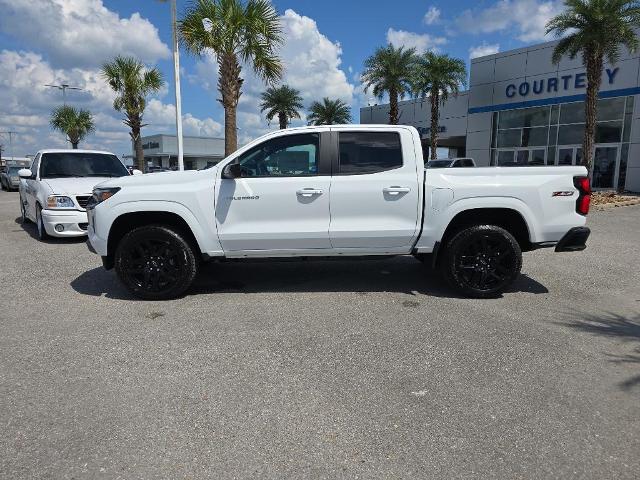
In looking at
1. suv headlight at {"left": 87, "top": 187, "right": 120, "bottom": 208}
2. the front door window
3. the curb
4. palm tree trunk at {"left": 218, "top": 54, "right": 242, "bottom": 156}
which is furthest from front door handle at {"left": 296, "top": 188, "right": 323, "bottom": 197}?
the front door window

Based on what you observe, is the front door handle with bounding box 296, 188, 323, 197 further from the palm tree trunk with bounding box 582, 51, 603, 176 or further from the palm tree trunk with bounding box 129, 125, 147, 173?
the palm tree trunk with bounding box 129, 125, 147, 173

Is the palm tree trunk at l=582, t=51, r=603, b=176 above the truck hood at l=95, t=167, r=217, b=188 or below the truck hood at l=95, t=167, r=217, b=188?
above

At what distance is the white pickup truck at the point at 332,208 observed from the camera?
5.16 meters

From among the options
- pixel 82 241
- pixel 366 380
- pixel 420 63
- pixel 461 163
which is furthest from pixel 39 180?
pixel 420 63

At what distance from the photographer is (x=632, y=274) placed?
262 inches

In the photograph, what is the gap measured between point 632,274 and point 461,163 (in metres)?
16.6

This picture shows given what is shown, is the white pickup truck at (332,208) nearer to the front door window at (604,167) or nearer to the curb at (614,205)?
the curb at (614,205)

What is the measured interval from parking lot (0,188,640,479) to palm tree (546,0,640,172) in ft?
56.3

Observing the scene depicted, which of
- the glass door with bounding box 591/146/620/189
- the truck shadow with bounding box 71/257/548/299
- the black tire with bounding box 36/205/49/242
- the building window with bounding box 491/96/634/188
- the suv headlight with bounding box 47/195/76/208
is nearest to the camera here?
the truck shadow with bounding box 71/257/548/299

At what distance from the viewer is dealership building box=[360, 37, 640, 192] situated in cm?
2381

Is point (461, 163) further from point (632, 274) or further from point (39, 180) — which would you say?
point (39, 180)

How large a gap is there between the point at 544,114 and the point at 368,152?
85.9ft

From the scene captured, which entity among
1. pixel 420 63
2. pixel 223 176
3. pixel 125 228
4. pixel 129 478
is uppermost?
pixel 420 63

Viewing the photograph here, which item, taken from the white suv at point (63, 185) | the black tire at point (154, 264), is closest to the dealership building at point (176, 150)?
the white suv at point (63, 185)
